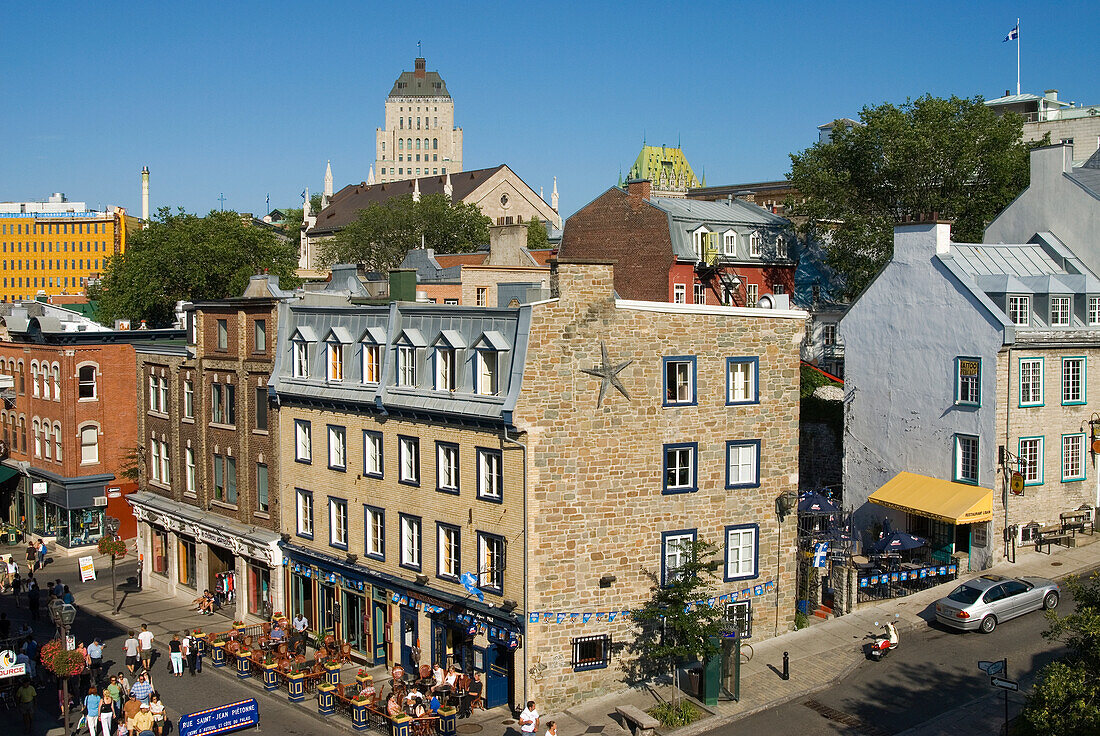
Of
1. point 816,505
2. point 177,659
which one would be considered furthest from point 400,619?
Answer: point 816,505

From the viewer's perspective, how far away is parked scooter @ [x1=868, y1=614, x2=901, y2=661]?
1249 inches

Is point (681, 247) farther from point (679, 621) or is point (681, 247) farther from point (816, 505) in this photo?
point (679, 621)

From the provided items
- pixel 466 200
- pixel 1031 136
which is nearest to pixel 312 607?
pixel 1031 136

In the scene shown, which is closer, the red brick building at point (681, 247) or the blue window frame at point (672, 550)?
the blue window frame at point (672, 550)

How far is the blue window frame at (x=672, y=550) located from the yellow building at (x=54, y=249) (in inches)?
6611

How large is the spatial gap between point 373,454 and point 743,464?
12183mm

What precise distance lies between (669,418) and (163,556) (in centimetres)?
2765

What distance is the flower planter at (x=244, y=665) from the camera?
34.5 meters

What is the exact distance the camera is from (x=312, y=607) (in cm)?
3831

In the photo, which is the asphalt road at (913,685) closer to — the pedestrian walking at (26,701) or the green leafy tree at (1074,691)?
the green leafy tree at (1074,691)

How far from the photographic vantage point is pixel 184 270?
84875 mm

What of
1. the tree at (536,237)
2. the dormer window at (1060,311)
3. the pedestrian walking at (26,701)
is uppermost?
the tree at (536,237)

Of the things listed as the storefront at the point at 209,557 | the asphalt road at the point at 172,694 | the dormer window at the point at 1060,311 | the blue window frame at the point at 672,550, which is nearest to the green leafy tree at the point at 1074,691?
the blue window frame at the point at 672,550

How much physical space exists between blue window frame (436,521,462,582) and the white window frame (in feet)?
25.4
